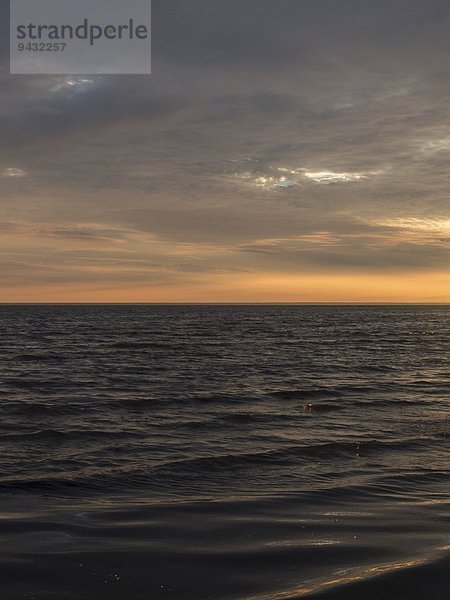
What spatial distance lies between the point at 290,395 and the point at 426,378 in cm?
982

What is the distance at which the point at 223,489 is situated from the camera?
11.7m

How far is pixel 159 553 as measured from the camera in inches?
304

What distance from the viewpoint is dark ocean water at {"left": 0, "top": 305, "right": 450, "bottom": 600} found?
6.91 m

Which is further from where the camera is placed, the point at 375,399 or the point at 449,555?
the point at 375,399

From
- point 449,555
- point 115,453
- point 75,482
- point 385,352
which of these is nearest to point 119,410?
point 115,453

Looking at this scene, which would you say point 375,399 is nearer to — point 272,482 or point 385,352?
point 272,482

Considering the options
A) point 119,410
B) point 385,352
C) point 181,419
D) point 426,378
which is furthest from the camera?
point 385,352

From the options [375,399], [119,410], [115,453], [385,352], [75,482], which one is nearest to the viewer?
[75,482]

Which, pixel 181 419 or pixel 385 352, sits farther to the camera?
pixel 385 352

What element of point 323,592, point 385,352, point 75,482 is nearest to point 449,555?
point 323,592

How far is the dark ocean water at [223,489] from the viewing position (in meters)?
6.91

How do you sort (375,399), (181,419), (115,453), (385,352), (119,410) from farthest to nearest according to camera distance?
1. (385,352)
2. (375,399)
3. (119,410)
4. (181,419)
5. (115,453)

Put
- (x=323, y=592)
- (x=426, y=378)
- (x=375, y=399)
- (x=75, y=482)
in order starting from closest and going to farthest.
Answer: (x=323, y=592)
(x=75, y=482)
(x=375, y=399)
(x=426, y=378)

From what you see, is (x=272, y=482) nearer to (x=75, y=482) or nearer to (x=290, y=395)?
(x=75, y=482)
